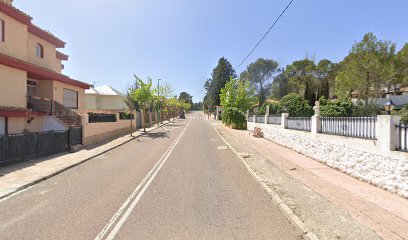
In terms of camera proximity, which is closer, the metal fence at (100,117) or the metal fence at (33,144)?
the metal fence at (33,144)

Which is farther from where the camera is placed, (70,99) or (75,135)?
(70,99)

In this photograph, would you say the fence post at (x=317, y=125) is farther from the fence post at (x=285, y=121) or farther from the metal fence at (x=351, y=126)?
the fence post at (x=285, y=121)

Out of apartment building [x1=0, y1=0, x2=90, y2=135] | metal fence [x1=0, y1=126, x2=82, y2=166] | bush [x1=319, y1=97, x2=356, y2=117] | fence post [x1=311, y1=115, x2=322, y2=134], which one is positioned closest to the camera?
metal fence [x1=0, y1=126, x2=82, y2=166]

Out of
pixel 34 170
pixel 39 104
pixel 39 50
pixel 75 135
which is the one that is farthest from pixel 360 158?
pixel 39 50

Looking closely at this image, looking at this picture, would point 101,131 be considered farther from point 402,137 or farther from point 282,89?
point 282,89

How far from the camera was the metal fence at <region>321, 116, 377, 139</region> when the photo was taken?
30.9 ft

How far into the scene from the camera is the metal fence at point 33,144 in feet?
35.7

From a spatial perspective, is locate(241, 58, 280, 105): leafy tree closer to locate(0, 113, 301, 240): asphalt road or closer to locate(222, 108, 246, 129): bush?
locate(222, 108, 246, 129): bush

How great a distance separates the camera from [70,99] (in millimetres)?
23391

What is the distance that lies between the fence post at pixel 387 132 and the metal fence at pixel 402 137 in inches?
3.8

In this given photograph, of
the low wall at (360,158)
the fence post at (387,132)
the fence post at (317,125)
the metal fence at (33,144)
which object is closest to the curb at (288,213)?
the low wall at (360,158)

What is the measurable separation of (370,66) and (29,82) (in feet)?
119

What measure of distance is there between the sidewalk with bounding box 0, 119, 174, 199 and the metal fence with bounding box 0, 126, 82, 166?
1.31 ft

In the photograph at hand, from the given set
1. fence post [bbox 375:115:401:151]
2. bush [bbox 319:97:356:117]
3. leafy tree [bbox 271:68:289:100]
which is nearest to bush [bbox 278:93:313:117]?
bush [bbox 319:97:356:117]
